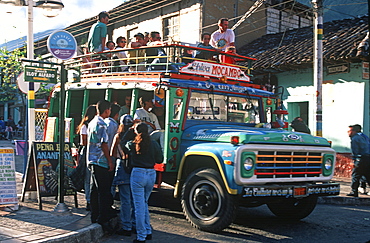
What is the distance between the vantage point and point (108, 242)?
20.0 ft

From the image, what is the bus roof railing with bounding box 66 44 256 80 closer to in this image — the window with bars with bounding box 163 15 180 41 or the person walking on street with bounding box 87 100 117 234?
the person walking on street with bounding box 87 100 117 234

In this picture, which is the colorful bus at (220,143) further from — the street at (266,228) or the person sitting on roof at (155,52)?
the street at (266,228)

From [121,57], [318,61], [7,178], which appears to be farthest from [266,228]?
[318,61]

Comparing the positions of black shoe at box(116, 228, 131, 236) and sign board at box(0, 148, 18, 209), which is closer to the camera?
black shoe at box(116, 228, 131, 236)

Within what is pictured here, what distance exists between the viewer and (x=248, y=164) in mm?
6434

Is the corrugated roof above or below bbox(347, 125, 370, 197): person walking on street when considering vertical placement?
above

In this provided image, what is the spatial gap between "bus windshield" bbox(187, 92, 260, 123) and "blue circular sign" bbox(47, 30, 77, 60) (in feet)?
8.40

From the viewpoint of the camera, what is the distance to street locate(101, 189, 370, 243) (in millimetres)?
6426

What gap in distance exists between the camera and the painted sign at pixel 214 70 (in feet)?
26.5

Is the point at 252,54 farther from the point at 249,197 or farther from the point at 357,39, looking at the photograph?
the point at 249,197

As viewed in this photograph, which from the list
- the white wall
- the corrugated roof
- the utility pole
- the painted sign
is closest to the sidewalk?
the painted sign

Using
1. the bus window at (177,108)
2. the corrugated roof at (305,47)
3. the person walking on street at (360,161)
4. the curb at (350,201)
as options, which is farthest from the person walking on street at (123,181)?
the corrugated roof at (305,47)

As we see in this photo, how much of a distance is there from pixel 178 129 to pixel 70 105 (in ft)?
11.2

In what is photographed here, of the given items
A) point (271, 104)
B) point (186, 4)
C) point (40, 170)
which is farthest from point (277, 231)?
point (186, 4)
